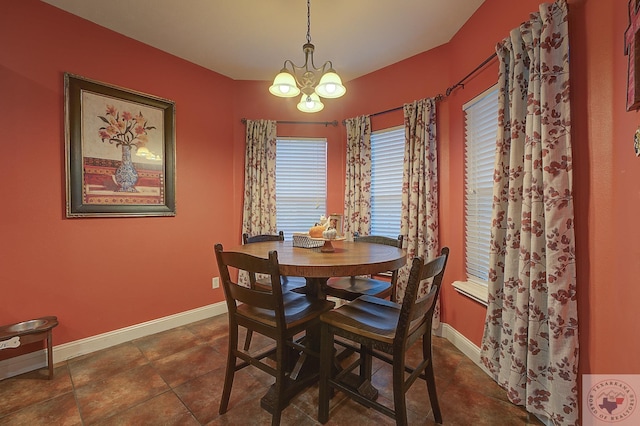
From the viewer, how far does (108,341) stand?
2.29 metres

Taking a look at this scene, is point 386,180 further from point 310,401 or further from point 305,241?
point 310,401

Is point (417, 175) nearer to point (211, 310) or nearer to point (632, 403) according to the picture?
point (632, 403)

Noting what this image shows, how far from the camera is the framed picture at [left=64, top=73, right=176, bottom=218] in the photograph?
2.14 meters

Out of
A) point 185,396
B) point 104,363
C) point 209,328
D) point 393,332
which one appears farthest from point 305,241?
point 104,363

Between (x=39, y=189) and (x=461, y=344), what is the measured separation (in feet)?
11.5

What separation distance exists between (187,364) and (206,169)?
1882 mm

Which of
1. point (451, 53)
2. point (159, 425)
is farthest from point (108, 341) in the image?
point (451, 53)

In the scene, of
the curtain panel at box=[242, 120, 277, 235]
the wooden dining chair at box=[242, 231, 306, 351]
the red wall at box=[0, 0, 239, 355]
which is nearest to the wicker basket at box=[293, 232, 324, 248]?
the wooden dining chair at box=[242, 231, 306, 351]

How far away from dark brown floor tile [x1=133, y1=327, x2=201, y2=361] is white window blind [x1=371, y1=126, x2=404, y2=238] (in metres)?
2.13

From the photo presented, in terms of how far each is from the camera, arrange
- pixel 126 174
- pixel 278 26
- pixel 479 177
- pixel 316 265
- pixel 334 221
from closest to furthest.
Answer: pixel 316 265, pixel 334 221, pixel 479 177, pixel 278 26, pixel 126 174

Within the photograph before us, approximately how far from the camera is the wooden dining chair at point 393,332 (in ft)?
3.94

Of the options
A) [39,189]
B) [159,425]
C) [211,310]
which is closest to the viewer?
[159,425]

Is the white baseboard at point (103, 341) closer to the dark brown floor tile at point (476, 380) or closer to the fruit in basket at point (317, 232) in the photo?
the fruit in basket at point (317, 232)

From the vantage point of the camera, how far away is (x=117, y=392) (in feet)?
5.68
